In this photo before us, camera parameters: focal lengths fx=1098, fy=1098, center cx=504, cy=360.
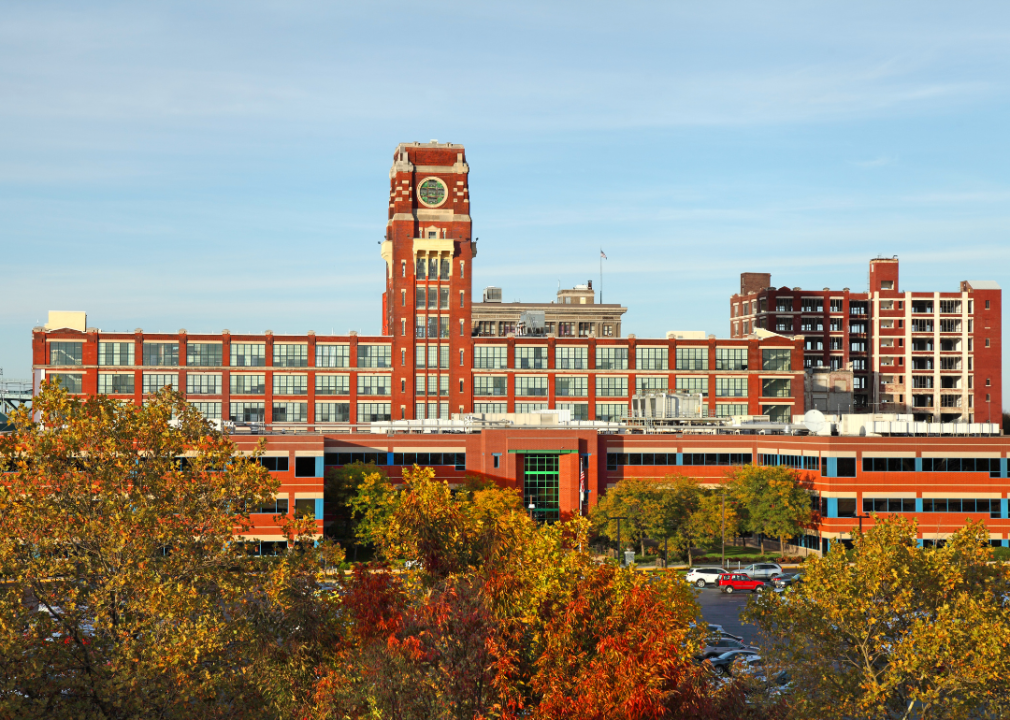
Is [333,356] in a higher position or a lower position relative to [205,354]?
lower

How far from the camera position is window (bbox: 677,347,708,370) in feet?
486

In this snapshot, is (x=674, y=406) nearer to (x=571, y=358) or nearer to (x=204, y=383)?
(x=571, y=358)

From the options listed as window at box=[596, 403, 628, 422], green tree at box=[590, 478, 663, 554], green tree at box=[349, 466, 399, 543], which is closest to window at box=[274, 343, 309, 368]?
window at box=[596, 403, 628, 422]

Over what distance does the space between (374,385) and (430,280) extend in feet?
52.1

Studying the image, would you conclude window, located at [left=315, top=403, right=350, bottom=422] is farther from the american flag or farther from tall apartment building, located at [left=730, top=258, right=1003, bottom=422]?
tall apartment building, located at [left=730, top=258, right=1003, bottom=422]

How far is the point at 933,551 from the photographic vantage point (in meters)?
36.8

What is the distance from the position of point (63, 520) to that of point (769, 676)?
21519 mm

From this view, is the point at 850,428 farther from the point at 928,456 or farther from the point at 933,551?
the point at 933,551

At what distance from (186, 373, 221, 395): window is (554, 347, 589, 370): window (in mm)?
44299

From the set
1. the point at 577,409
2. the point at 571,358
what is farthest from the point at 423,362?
the point at 577,409

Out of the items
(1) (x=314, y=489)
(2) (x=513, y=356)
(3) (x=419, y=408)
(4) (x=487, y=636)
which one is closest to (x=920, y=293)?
(2) (x=513, y=356)

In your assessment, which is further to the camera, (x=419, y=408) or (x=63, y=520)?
(x=419, y=408)

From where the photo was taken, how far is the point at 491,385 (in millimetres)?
146000

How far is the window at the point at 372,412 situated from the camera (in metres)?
143
